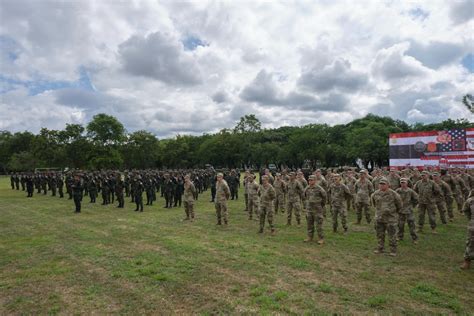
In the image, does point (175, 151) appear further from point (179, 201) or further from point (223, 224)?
point (223, 224)

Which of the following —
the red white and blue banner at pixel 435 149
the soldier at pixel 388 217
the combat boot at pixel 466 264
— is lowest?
the combat boot at pixel 466 264

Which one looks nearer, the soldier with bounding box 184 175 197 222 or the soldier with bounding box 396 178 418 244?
the soldier with bounding box 396 178 418 244

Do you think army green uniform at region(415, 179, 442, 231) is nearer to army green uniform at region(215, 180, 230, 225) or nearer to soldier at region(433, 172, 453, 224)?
soldier at region(433, 172, 453, 224)

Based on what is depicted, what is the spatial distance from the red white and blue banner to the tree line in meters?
24.6

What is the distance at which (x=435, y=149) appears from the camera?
30547 millimetres

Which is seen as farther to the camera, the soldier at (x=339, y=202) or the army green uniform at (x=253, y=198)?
the army green uniform at (x=253, y=198)

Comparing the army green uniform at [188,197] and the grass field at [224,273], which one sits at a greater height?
the army green uniform at [188,197]

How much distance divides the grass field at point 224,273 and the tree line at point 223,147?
50.8 metres

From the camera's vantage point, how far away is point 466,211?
28.9 ft

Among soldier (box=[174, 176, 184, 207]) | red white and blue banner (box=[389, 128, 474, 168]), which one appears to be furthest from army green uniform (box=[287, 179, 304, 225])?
red white and blue banner (box=[389, 128, 474, 168])

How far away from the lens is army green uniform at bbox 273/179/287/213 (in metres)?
17.7

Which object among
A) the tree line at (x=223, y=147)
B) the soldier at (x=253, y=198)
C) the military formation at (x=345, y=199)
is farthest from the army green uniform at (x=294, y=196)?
the tree line at (x=223, y=147)

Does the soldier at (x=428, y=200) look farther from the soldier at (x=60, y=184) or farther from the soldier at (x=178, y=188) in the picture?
the soldier at (x=60, y=184)

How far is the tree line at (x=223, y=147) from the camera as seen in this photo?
61625mm
